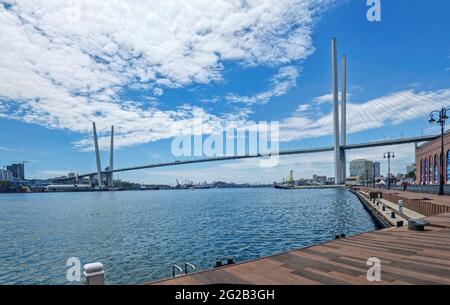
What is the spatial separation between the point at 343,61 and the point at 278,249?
108 m

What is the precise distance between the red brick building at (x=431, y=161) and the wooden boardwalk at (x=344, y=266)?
65.5 meters

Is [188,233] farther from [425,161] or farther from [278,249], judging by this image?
[425,161]

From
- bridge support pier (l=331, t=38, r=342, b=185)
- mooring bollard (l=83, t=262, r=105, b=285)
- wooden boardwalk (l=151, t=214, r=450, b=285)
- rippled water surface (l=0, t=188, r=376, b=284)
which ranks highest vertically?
bridge support pier (l=331, t=38, r=342, b=185)

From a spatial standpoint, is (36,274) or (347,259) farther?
(36,274)

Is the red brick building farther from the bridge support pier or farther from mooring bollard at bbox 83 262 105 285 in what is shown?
mooring bollard at bbox 83 262 105 285

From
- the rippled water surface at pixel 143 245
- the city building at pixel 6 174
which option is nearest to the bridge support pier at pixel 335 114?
the rippled water surface at pixel 143 245

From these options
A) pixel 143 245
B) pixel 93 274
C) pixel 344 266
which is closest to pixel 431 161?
pixel 143 245

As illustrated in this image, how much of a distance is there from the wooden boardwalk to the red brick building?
65.5m

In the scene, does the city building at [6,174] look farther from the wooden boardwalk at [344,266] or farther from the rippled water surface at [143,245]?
the wooden boardwalk at [344,266]

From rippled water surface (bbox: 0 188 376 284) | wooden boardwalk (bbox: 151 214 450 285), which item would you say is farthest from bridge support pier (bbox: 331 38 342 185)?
wooden boardwalk (bbox: 151 214 450 285)

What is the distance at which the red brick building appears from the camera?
211 ft

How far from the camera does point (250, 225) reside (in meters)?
26.0

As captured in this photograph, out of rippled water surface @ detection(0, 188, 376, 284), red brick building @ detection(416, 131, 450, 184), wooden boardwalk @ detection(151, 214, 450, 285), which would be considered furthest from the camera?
red brick building @ detection(416, 131, 450, 184)
